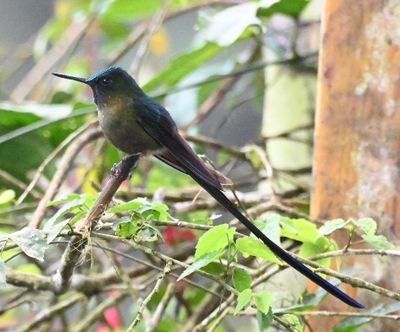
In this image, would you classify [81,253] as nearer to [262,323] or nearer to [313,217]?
[262,323]

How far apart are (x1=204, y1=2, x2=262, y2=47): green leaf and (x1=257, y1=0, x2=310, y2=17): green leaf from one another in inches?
1.3

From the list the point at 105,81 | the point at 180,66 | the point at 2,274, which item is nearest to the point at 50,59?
the point at 180,66

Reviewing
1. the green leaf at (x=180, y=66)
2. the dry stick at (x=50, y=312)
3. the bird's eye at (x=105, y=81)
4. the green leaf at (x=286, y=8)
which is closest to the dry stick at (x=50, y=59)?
the green leaf at (x=180, y=66)

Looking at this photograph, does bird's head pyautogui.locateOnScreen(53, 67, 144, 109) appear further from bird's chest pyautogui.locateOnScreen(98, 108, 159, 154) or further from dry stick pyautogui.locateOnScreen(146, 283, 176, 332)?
dry stick pyautogui.locateOnScreen(146, 283, 176, 332)

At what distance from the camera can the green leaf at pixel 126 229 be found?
2.60 feet

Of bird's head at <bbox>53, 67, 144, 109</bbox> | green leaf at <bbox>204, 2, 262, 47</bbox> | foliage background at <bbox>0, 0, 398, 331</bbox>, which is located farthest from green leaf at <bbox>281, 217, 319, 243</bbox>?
green leaf at <bbox>204, 2, 262, 47</bbox>

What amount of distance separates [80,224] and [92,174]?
0.79 meters

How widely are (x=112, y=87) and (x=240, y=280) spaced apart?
23 cm

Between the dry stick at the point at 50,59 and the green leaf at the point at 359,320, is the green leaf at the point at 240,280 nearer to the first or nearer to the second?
the green leaf at the point at 359,320

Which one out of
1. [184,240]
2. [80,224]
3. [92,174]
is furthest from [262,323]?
[92,174]

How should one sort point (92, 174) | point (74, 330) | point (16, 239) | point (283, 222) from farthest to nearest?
point (92, 174) → point (74, 330) → point (283, 222) → point (16, 239)

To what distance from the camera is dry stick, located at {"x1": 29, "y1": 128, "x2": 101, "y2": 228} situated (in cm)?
99

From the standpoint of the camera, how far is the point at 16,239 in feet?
2.46

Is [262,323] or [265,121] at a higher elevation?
[265,121]
